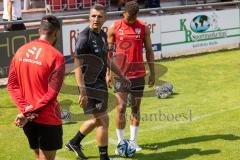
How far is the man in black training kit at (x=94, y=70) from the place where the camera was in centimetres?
718

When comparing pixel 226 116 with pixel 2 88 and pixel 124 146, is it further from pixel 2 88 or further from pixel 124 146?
pixel 2 88

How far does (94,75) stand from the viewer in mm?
7430

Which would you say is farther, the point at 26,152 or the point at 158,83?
the point at 158,83

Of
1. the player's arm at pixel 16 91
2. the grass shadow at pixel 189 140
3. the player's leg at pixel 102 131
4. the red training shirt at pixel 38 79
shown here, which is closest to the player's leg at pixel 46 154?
the red training shirt at pixel 38 79

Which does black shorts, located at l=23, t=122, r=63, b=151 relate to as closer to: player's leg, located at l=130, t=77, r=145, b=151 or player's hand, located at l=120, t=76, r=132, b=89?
player's hand, located at l=120, t=76, r=132, b=89

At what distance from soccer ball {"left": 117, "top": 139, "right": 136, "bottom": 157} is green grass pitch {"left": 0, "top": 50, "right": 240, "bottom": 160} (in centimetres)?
13

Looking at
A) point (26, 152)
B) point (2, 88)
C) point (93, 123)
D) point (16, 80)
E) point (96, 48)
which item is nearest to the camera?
point (16, 80)

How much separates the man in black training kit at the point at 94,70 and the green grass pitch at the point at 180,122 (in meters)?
0.98

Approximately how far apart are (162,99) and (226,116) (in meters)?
2.03

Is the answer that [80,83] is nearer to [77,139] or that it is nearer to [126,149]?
[77,139]

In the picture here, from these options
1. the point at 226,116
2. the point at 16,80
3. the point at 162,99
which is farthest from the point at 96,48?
the point at 162,99

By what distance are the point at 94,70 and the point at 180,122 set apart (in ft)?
10.7

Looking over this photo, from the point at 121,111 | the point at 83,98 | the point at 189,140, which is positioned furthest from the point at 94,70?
the point at 189,140

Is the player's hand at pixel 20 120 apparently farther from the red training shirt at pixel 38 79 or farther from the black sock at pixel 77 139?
the black sock at pixel 77 139
